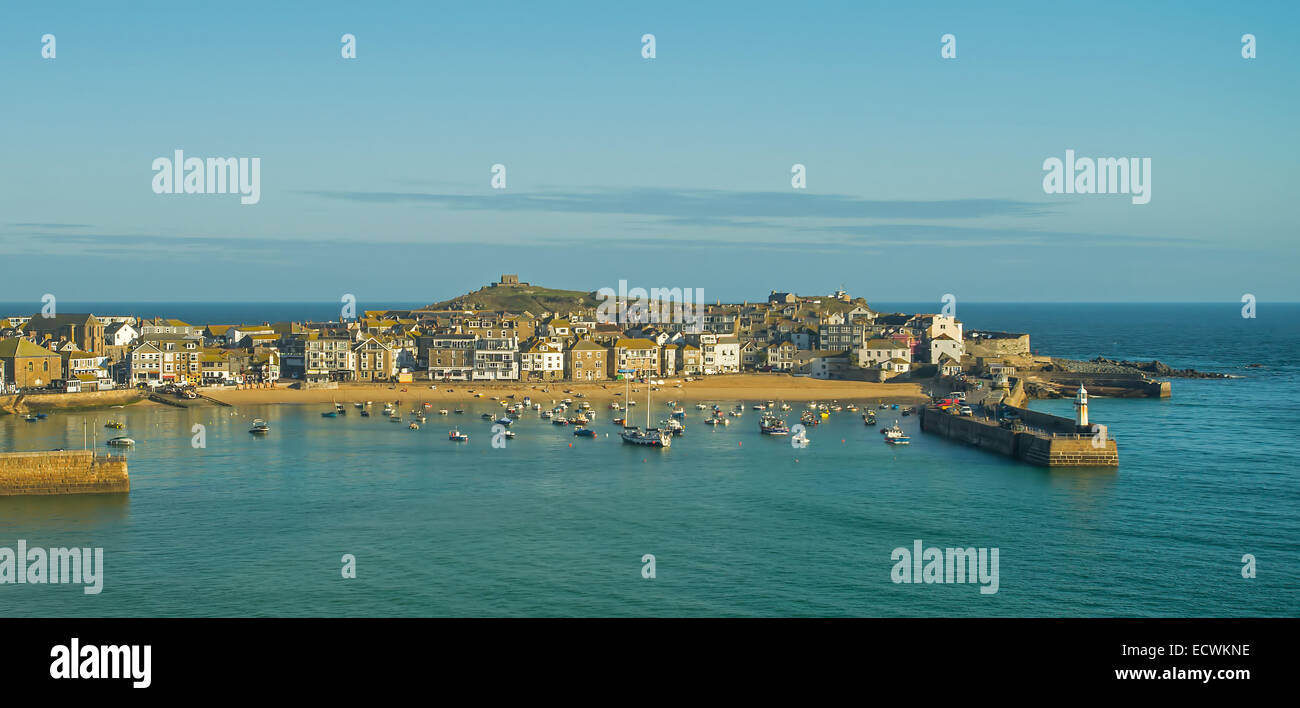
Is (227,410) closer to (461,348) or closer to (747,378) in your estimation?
(461,348)

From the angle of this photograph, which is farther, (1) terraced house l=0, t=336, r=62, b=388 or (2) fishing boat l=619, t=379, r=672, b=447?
(1) terraced house l=0, t=336, r=62, b=388

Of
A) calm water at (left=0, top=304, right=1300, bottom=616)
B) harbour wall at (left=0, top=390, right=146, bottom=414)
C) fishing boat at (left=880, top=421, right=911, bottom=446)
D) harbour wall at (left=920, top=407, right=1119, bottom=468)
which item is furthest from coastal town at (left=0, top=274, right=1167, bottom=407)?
calm water at (left=0, top=304, right=1300, bottom=616)

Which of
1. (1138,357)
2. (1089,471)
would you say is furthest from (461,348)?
(1138,357)

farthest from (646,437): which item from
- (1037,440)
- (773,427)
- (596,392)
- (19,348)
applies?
(19,348)

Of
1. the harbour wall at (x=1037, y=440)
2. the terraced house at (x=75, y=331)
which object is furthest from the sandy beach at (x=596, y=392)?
the harbour wall at (x=1037, y=440)

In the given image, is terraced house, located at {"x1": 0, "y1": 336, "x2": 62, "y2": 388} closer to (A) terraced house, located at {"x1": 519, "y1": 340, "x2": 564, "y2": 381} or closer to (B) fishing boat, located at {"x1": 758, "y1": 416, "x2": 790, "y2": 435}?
(A) terraced house, located at {"x1": 519, "y1": 340, "x2": 564, "y2": 381}
